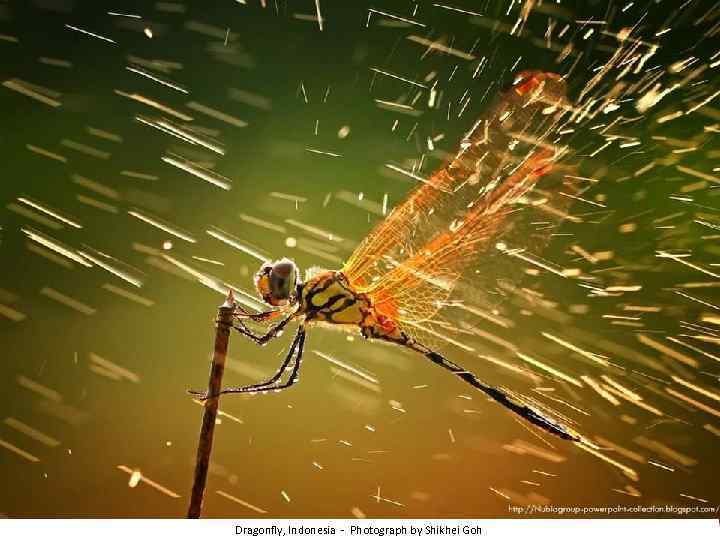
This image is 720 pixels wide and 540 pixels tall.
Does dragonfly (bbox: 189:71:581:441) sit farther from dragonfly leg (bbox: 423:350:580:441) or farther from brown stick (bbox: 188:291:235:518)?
brown stick (bbox: 188:291:235:518)

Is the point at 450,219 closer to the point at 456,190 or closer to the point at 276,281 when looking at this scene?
the point at 456,190

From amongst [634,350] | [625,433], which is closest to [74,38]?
[634,350]

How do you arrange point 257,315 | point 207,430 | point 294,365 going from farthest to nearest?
point 294,365 < point 257,315 < point 207,430

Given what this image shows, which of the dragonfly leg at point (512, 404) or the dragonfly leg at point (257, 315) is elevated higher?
the dragonfly leg at point (257, 315)

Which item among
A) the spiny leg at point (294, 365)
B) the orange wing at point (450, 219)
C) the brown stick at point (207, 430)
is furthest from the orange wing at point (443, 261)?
the brown stick at point (207, 430)

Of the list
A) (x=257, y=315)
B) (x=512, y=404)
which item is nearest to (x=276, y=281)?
(x=257, y=315)

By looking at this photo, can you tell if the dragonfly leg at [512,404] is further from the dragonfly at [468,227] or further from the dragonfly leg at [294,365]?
the dragonfly leg at [294,365]

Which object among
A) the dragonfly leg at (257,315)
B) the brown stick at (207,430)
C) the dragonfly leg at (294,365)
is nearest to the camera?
the brown stick at (207,430)
